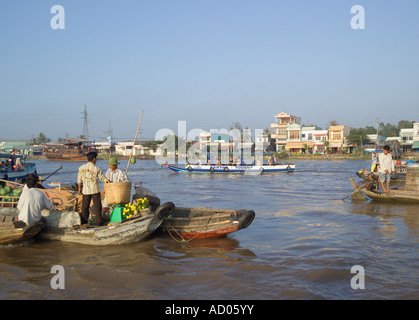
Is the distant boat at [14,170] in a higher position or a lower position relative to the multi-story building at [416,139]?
lower

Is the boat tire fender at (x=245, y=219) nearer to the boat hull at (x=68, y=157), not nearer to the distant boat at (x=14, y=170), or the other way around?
the distant boat at (x=14, y=170)

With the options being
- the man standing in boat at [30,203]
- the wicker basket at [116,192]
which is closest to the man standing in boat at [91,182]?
the wicker basket at [116,192]

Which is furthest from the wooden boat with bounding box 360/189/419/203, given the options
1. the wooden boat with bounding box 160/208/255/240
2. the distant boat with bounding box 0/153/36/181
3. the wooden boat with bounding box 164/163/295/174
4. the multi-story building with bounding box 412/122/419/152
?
the multi-story building with bounding box 412/122/419/152

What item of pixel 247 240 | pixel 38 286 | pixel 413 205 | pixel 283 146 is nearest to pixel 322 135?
pixel 283 146

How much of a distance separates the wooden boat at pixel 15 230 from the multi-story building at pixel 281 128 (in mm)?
55123

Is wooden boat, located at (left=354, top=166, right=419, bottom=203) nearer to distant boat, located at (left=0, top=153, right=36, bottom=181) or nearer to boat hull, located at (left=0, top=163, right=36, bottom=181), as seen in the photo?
boat hull, located at (left=0, top=163, right=36, bottom=181)

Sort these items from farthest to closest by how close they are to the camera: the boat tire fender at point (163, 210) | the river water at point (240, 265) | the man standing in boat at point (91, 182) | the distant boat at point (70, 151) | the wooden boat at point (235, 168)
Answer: the distant boat at point (70, 151)
the wooden boat at point (235, 168)
the man standing in boat at point (91, 182)
the boat tire fender at point (163, 210)
the river water at point (240, 265)

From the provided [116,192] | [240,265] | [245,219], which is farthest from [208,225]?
[116,192]

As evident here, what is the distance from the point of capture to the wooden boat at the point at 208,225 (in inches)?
269

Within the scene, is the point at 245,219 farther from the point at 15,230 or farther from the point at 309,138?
the point at 309,138

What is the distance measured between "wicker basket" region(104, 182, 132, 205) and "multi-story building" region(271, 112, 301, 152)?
5447cm

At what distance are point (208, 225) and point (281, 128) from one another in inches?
2189

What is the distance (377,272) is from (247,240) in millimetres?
2771

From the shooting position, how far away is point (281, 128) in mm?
60438
